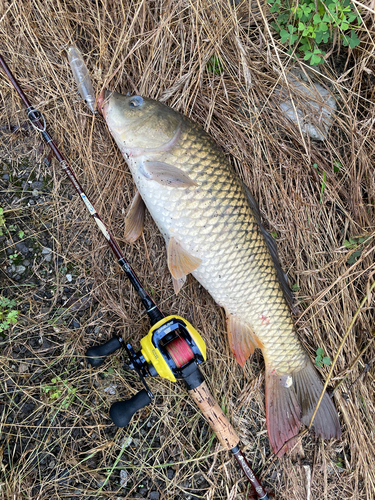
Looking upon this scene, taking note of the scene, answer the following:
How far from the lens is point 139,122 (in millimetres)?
1744

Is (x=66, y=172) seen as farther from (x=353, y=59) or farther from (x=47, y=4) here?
(x=353, y=59)

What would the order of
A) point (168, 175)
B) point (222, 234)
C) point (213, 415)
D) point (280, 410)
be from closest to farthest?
point (168, 175) < point (222, 234) < point (213, 415) < point (280, 410)

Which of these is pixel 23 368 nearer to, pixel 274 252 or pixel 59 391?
pixel 59 391

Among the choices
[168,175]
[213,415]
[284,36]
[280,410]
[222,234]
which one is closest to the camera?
[168,175]

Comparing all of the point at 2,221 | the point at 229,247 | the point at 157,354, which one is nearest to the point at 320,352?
the point at 229,247

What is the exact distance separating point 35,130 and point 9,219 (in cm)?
59

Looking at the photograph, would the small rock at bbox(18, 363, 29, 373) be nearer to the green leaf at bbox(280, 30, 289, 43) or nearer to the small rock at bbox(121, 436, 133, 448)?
the small rock at bbox(121, 436, 133, 448)

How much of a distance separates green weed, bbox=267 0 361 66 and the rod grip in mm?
2143

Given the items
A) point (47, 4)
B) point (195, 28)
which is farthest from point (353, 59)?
point (47, 4)

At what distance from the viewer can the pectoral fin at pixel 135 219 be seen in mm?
2002

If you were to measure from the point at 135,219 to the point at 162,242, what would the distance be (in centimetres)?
27

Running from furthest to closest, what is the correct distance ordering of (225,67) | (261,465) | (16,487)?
1. (261,465)
2. (225,67)
3. (16,487)

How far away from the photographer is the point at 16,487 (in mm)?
1839

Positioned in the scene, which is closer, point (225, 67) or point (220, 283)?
point (220, 283)
